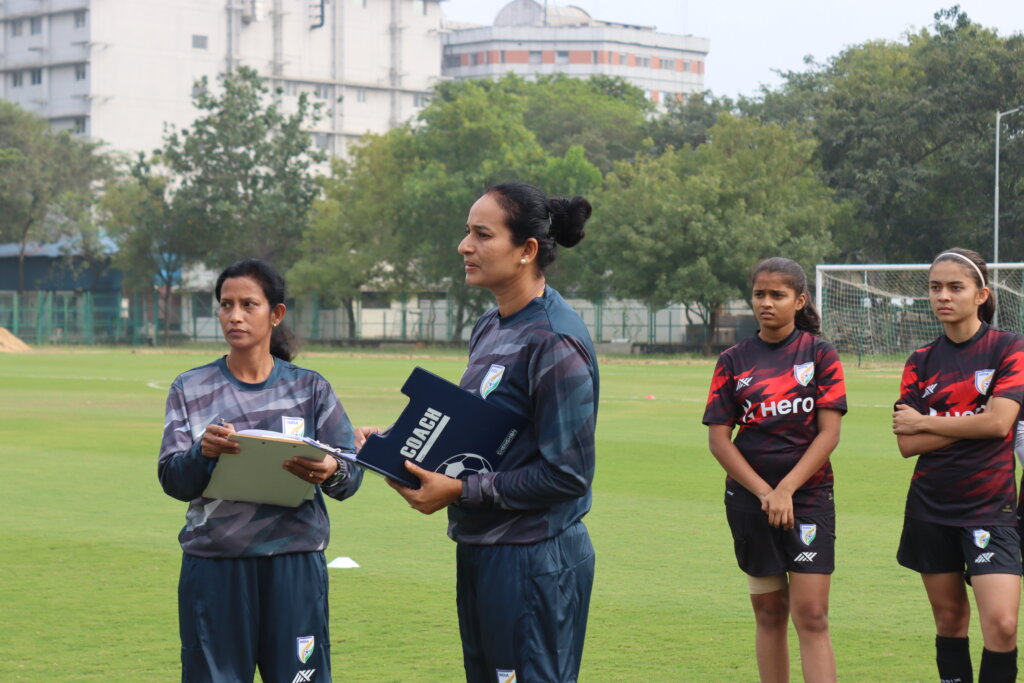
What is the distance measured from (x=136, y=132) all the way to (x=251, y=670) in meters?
93.7

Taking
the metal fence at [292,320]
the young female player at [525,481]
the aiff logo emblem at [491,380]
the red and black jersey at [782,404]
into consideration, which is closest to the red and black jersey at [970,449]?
the red and black jersey at [782,404]

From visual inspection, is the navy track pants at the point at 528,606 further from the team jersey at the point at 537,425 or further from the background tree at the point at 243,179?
the background tree at the point at 243,179

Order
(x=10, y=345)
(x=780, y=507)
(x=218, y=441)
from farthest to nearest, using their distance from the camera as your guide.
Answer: (x=10, y=345) < (x=780, y=507) < (x=218, y=441)

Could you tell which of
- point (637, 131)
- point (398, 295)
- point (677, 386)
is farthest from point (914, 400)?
point (637, 131)

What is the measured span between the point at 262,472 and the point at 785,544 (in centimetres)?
225

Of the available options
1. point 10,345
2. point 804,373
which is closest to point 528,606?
point 804,373

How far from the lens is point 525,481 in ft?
12.4

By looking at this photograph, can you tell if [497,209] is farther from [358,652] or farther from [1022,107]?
[1022,107]

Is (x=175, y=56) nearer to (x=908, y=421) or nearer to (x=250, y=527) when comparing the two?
(x=908, y=421)

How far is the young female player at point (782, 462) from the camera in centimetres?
542

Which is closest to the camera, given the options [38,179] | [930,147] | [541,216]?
[541,216]

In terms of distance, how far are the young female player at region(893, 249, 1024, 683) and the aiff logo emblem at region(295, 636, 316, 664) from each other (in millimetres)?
2494

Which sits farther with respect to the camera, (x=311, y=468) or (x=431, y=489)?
(x=311, y=468)

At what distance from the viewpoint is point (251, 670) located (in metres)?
4.44
